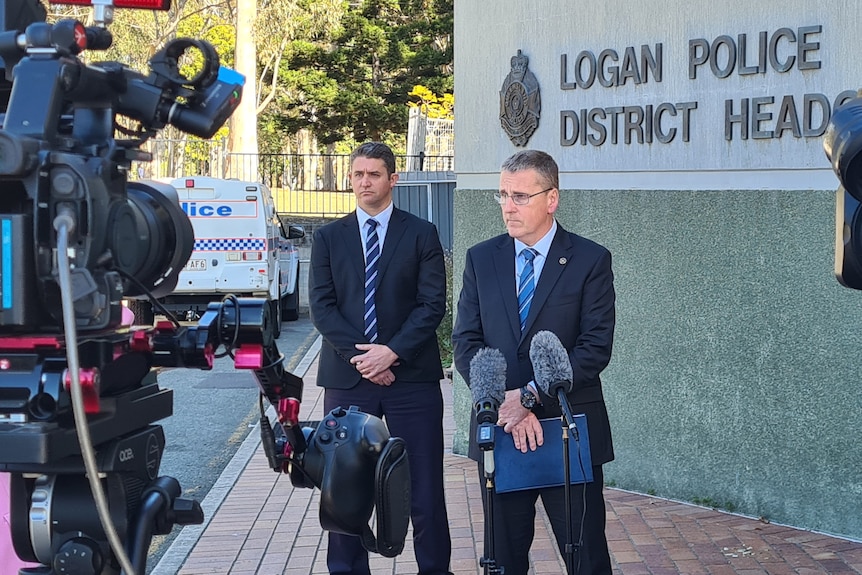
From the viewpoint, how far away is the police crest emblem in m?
7.30

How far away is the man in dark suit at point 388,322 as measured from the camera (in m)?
5.23

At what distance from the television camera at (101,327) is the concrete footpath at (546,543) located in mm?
2639

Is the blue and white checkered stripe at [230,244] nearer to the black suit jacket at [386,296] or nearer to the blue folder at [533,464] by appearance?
the black suit jacket at [386,296]

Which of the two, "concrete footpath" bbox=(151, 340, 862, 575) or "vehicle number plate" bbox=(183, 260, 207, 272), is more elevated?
"vehicle number plate" bbox=(183, 260, 207, 272)

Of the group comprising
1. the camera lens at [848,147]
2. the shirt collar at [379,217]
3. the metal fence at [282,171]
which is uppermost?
the metal fence at [282,171]

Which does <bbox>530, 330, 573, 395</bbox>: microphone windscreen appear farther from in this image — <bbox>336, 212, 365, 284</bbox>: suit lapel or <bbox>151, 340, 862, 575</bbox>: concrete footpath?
<bbox>151, 340, 862, 575</bbox>: concrete footpath

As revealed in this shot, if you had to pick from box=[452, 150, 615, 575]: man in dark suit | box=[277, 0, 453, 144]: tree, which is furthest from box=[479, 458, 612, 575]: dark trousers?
box=[277, 0, 453, 144]: tree

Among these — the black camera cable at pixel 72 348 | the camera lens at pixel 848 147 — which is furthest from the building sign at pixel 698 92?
the black camera cable at pixel 72 348

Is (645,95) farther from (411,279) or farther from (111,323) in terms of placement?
(111,323)

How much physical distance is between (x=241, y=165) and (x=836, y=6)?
29028mm

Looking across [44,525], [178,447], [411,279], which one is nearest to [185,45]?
[44,525]

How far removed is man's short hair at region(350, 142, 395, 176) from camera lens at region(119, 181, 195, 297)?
2050 mm

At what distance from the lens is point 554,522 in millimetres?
4301

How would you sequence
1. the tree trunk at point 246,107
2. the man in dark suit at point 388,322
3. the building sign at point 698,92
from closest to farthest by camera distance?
the man in dark suit at point 388,322
the building sign at point 698,92
the tree trunk at point 246,107
